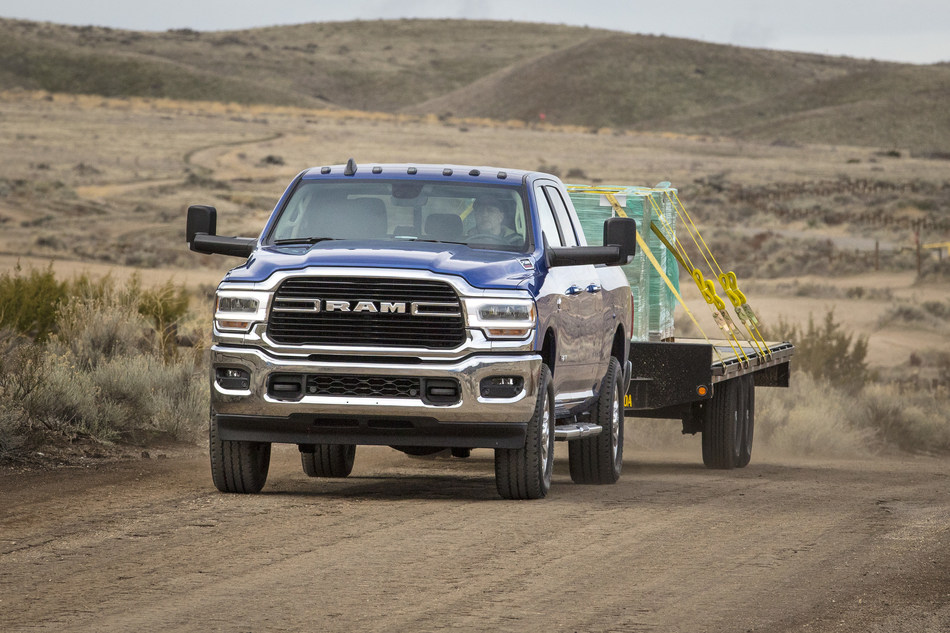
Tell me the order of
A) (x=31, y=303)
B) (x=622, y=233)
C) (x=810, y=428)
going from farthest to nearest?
(x=810, y=428) → (x=31, y=303) → (x=622, y=233)

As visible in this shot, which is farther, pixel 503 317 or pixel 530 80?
pixel 530 80

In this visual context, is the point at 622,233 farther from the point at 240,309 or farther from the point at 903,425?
the point at 903,425

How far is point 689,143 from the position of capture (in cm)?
9631

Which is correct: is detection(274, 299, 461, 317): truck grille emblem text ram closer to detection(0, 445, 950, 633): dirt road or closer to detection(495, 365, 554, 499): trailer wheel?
detection(495, 365, 554, 499): trailer wheel

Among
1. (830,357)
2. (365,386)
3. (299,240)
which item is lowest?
(830,357)

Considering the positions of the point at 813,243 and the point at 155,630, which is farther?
the point at 813,243

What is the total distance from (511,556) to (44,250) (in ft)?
106

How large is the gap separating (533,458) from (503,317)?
101 centimetres

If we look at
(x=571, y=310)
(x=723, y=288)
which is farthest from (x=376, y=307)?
(x=723, y=288)

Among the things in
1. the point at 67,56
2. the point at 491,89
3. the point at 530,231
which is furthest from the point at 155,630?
the point at 491,89

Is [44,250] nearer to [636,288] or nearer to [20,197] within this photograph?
[20,197]

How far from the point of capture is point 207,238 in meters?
11.0

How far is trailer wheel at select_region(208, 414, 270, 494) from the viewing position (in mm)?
10656

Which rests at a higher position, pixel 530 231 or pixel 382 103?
pixel 382 103
